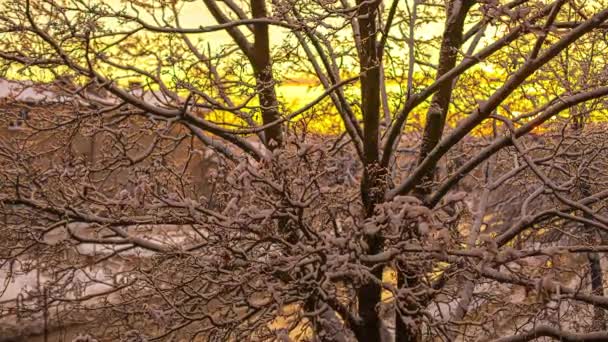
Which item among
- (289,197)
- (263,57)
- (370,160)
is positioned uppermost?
(263,57)

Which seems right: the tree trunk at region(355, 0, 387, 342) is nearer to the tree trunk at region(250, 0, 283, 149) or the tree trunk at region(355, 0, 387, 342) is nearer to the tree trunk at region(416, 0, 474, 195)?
the tree trunk at region(416, 0, 474, 195)

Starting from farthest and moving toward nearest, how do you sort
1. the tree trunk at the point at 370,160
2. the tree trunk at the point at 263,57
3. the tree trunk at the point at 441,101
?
the tree trunk at the point at 263,57
the tree trunk at the point at 441,101
the tree trunk at the point at 370,160

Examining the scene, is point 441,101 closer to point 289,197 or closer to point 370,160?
point 370,160

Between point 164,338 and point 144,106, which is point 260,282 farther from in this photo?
point 144,106

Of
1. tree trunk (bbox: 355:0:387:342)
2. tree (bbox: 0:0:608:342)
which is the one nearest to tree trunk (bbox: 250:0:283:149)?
tree (bbox: 0:0:608:342)

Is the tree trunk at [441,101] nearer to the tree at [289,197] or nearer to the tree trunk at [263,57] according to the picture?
the tree at [289,197]

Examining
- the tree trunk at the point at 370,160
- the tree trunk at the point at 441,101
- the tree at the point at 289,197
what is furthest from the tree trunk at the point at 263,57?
the tree trunk at the point at 441,101

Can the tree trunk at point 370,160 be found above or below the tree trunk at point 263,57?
below

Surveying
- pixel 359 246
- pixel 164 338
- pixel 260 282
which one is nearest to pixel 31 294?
pixel 164 338

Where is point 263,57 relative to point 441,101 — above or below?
above

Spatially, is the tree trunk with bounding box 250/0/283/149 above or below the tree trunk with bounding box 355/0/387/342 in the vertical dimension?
above

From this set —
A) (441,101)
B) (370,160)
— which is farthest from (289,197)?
(441,101)

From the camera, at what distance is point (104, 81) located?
5887 millimetres

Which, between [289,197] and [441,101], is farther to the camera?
[441,101]
